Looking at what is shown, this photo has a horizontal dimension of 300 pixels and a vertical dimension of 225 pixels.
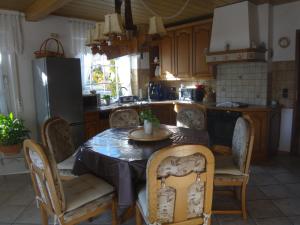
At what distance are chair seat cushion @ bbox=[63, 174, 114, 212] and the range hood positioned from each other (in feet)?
9.23

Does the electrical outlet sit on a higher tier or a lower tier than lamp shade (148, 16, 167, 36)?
lower

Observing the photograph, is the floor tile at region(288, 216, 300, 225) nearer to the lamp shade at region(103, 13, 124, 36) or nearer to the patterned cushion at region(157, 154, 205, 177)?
the patterned cushion at region(157, 154, 205, 177)

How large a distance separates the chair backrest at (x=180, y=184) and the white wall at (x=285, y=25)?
3191mm

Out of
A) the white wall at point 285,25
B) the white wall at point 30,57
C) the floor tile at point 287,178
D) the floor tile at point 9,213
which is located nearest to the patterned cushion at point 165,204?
the floor tile at point 9,213

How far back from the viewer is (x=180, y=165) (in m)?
1.63

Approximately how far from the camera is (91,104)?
4.43m

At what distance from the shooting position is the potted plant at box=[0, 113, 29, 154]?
3.45 meters

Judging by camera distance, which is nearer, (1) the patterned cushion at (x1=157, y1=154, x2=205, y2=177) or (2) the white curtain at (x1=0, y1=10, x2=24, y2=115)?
(1) the patterned cushion at (x1=157, y1=154, x2=205, y2=177)

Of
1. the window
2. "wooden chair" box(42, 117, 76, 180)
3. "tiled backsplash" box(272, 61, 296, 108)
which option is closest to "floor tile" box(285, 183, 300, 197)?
"tiled backsplash" box(272, 61, 296, 108)

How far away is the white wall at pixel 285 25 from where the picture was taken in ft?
12.9

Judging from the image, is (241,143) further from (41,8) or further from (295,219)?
(41,8)

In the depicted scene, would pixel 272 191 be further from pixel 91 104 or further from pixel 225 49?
pixel 91 104

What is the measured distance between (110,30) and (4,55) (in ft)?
8.27

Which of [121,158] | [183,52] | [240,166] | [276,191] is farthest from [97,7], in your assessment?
[276,191]
